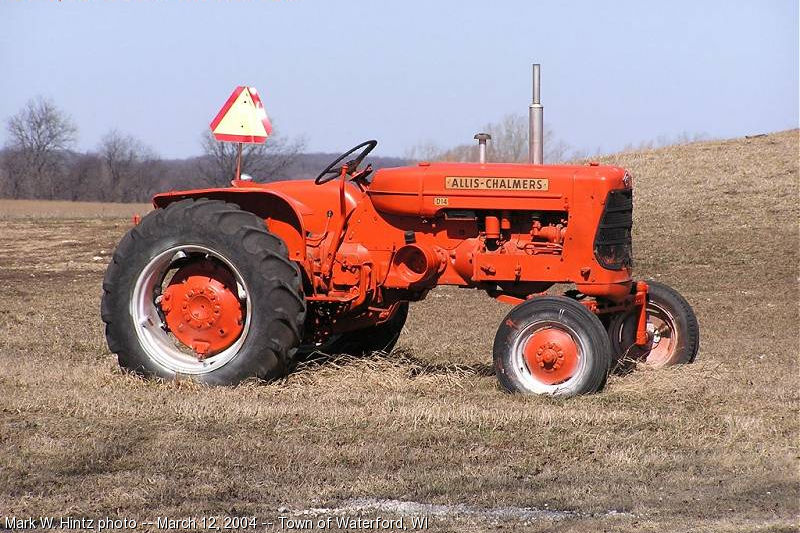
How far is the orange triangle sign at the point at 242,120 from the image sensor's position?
9.21m

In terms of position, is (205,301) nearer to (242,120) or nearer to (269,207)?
(269,207)

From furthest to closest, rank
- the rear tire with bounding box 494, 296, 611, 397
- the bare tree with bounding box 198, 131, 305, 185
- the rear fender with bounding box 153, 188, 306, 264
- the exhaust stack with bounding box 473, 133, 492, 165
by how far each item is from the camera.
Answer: the bare tree with bounding box 198, 131, 305, 185 < the exhaust stack with bounding box 473, 133, 492, 165 < the rear fender with bounding box 153, 188, 306, 264 < the rear tire with bounding box 494, 296, 611, 397

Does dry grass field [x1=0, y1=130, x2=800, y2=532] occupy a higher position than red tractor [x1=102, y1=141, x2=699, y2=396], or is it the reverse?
red tractor [x1=102, y1=141, x2=699, y2=396]

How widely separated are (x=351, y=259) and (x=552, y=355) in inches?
62.7

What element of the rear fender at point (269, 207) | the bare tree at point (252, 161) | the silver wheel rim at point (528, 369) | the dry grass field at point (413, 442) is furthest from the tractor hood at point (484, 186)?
the bare tree at point (252, 161)

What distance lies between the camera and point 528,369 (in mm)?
7930

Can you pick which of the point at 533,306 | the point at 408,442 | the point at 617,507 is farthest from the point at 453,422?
the point at 617,507

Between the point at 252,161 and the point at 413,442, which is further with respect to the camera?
the point at 252,161

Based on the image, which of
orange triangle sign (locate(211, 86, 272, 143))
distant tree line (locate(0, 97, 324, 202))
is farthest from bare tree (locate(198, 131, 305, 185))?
orange triangle sign (locate(211, 86, 272, 143))

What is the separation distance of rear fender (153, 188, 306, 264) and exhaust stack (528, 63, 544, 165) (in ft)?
5.72

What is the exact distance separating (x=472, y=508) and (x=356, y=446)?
1.19 meters

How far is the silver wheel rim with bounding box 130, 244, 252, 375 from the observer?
8.18 m

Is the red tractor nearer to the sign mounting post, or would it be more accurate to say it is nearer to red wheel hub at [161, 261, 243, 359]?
red wheel hub at [161, 261, 243, 359]

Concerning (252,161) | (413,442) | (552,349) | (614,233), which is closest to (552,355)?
(552,349)
